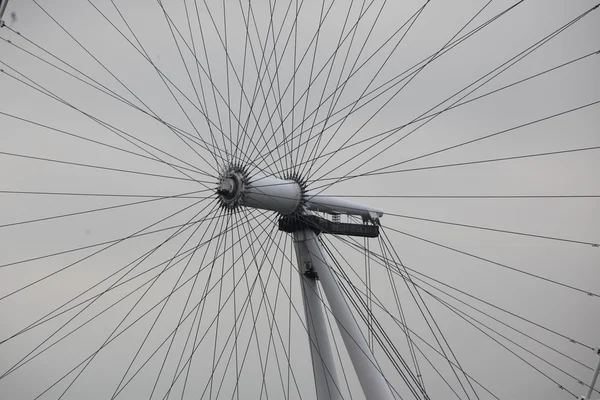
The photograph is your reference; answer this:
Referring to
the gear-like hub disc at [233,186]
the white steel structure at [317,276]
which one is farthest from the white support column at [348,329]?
the gear-like hub disc at [233,186]

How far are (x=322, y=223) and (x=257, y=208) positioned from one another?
249cm

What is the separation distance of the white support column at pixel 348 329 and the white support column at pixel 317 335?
243mm

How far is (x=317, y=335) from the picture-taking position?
62.8 feet

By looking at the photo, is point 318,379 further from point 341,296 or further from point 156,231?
point 156,231

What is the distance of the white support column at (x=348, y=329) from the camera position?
17.7 m

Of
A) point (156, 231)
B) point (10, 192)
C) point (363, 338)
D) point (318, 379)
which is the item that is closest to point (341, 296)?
point (363, 338)

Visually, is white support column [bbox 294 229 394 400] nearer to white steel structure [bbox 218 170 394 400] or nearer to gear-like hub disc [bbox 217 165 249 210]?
white steel structure [bbox 218 170 394 400]

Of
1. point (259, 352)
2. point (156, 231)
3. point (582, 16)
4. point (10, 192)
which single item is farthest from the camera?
point (259, 352)

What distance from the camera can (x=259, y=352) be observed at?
18500 mm

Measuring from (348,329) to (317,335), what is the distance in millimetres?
1343

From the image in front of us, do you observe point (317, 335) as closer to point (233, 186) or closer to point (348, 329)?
point (348, 329)

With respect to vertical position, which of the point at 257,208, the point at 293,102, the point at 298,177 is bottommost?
the point at 257,208

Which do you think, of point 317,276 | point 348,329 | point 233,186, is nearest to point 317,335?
point 348,329

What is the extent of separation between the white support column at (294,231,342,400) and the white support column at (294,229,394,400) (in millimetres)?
243
